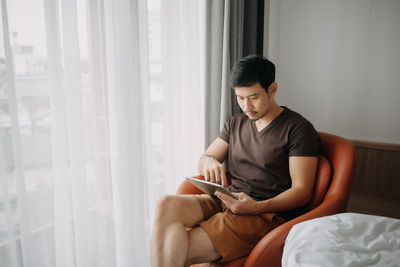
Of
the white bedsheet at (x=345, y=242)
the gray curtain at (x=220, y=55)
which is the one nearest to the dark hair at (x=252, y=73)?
the gray curtain at (x=220, y=55)

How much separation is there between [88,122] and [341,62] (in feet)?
6.24

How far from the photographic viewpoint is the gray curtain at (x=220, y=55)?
1973mm

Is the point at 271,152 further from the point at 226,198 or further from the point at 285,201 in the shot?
the point at 226,198

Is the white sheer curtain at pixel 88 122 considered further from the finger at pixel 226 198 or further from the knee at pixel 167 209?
the finger at pixel 226 198

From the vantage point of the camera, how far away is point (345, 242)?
97 centimetres

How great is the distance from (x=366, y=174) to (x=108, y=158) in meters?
1.88

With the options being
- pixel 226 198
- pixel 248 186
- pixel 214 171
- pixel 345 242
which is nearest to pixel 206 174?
pixel 214 171

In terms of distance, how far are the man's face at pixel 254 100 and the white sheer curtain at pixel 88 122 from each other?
1.61 ft

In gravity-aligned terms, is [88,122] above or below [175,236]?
above

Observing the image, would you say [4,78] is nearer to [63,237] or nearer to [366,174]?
[63,237]

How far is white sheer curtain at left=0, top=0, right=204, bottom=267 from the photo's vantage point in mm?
1239

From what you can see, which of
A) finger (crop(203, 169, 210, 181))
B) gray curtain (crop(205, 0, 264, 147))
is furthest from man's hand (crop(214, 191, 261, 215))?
gray curtain (crop(205, 0, 264, 147))

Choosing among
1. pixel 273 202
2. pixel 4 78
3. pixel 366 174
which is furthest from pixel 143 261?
pixel 366 174

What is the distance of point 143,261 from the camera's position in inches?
70.3
